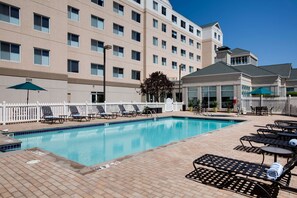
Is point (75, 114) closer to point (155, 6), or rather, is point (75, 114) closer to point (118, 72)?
point (118, 72)

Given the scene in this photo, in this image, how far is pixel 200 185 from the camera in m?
3.92

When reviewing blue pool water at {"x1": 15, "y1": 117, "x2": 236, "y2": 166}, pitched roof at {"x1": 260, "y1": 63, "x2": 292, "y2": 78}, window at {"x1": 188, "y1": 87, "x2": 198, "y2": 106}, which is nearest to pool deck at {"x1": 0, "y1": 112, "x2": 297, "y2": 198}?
blue pool water at {"x1": 15, "y1": 117, "x2": 236, "y2": 166}

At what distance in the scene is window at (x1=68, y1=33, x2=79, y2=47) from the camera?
20938mm

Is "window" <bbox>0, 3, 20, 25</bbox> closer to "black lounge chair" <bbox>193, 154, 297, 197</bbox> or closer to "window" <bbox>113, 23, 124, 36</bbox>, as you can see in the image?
"window" <bbox>113, 23, 124, 36</bbox>

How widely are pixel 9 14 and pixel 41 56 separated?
396 cm

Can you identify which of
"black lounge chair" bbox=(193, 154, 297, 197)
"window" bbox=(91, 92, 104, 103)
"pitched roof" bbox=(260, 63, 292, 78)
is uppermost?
"pitched roof" bbox=(260, 63, 292, 78)

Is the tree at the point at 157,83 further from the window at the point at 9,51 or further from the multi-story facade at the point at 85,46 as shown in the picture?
the window at the point at 9,51

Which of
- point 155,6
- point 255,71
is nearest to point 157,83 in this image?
point 155,6

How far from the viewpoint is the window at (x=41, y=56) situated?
58.2ft

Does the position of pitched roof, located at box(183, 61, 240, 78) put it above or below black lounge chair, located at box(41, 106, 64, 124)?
above

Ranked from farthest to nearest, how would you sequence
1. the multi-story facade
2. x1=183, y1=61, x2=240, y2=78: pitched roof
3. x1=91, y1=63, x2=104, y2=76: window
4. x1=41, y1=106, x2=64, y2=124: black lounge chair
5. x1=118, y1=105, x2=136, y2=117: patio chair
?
1. x1=183, y1=61, x2=240, y2=78: pitched roof
2. x1=91, y1=63, x2=104, y2=76: window
3. x1=118, y1=105, x2=136, y2=117: patio chair
4. the multi-story facade
5. x1=41, y1=106, x2=64, y2=124: black lounge chair

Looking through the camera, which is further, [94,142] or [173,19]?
[173,19]

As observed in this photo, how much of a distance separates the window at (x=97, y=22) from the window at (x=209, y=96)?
15.8 metres

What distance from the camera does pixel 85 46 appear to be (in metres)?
22.2
